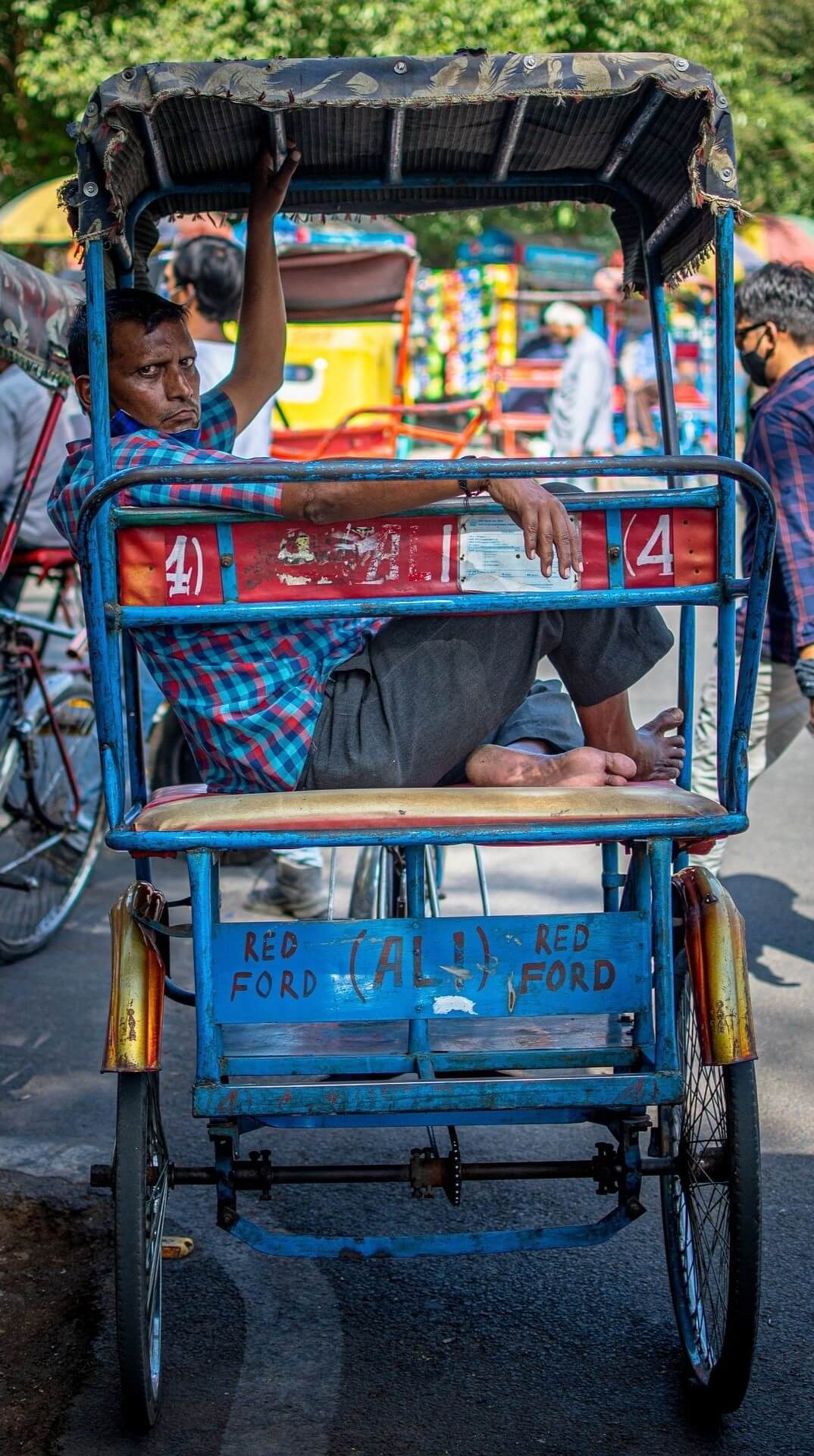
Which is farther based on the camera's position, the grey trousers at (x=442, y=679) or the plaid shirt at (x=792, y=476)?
the plaid shirt at (x=792, y=476)

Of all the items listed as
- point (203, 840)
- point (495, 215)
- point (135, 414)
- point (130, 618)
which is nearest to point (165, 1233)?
point (203, 840)

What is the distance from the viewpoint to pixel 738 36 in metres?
18.5

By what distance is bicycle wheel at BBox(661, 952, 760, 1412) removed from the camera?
232cm

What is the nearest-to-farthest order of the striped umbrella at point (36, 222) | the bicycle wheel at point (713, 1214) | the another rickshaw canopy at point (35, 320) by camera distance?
the bicycle wheel at point (713, 1214) < the another rickshaw canopy at point (35, 320) < the striped umbrella at point (36, 222)

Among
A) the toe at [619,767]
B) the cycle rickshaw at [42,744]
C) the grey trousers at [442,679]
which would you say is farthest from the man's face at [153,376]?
the cycle rickshaw at [42,744]

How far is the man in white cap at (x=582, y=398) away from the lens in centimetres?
1462

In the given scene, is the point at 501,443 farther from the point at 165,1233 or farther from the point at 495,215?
the point at 165,1233

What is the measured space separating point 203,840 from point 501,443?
15.9 metres

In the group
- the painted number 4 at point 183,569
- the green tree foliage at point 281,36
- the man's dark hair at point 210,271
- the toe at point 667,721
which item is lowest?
the toe at point 667,721

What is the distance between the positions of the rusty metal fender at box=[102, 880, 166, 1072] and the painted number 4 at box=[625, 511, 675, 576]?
101cm

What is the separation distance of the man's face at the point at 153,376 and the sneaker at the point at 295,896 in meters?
2.43

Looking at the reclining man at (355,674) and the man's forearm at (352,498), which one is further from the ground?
the man's forearm at (352,498)

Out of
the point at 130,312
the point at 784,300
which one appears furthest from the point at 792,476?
the point at 130,312

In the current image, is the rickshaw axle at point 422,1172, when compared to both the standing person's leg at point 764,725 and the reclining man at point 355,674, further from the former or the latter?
the standing person's leg at point 764,725
